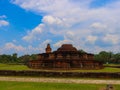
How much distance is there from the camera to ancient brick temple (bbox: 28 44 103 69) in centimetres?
2306

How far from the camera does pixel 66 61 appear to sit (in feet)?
75.7

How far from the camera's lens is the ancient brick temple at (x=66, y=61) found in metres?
23.1

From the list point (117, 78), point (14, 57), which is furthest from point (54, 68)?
point (14, 57)

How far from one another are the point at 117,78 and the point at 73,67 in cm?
696

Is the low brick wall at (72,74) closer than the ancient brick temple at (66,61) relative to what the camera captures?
Yes

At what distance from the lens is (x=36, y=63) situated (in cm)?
2525

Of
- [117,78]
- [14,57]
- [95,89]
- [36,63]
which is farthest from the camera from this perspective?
[14,57]

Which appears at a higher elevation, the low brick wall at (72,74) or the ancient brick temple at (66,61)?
the ancient brick temple at (66,61)

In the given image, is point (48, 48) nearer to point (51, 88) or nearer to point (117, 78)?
point (117, 78)

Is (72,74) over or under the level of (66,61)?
under

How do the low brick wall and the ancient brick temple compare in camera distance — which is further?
the ancient brick temple

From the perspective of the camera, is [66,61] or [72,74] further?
[66,61]

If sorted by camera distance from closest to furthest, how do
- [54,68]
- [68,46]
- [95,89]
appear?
[95,89]
[54,68]
[68,46]

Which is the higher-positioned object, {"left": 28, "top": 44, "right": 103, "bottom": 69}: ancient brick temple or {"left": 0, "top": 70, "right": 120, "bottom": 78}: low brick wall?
{"left": 28, "top": 44, "right": 103, "bottom": 69}: ancient brick temple
